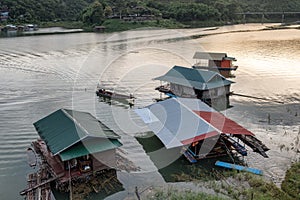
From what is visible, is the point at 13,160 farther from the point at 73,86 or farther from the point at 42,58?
the point at 42,58

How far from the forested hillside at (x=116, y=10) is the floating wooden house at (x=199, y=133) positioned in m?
66.3

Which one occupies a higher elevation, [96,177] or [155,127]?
[155,127]

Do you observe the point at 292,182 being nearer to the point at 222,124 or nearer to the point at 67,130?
the point at 222,124

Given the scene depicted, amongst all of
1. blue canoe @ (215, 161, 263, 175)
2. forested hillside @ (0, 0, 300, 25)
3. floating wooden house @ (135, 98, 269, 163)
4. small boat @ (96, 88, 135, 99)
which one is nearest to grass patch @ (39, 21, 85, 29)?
forested hillside @ (0, 0, 300, 25)

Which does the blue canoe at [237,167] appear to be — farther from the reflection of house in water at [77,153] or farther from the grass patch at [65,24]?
the grass patch at [65,24]

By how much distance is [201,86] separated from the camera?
77.8ft

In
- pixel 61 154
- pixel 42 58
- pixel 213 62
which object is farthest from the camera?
pixel 42 58

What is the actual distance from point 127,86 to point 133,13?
187ft

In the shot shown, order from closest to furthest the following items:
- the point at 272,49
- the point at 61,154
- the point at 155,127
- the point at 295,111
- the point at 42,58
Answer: the point at 61,154, the point at 155,127, the point at 295,111, the point at 42,58, the point at 272,49

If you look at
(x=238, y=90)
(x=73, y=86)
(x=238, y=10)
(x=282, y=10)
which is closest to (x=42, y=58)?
(x=73, y=86)

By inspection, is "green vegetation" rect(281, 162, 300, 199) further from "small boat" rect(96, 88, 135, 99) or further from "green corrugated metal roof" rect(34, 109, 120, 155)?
"small boat" rect(96, 88, 135, 99)

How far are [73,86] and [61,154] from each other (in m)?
17.3

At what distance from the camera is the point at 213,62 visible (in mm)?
34938

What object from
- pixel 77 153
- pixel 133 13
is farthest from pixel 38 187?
pixel 133 13
